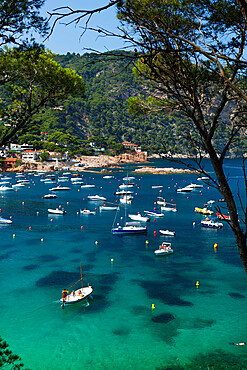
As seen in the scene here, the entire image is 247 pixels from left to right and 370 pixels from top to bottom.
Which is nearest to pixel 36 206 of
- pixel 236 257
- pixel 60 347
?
Result: pixel 236 257

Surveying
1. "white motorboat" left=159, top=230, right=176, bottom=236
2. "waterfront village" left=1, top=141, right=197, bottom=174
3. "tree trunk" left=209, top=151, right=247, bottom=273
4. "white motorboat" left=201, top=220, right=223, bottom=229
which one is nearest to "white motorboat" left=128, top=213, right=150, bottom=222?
"white motorboat" left=159, top=230, right=176, bottom=236

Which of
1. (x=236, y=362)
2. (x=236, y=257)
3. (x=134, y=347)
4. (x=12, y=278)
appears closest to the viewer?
(x=236, y=362)

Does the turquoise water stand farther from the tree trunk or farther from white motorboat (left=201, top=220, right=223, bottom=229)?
white motorboat (left=201, top=220, right=223, bottom=229)

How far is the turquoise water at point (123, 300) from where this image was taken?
957 inches

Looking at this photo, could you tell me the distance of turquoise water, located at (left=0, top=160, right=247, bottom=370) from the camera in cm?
2431

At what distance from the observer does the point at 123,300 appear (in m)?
32.2

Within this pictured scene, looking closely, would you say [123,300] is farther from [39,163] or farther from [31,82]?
[39,163]

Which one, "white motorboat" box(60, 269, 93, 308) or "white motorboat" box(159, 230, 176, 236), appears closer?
"white motorboat" box(60, 269, 93, 308)

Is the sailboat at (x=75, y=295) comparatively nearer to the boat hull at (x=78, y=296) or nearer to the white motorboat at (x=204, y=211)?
the boat hull at (x=78, y=296)

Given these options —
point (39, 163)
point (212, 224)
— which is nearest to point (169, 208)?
point (212, 224)

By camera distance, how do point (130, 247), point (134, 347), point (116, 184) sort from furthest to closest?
point (116, 184)
point (130, 247)
point (134, 347)

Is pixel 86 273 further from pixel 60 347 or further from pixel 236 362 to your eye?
pixel 236 362

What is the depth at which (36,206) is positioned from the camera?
82.5 metres

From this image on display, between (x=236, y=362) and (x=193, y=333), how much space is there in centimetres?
423
